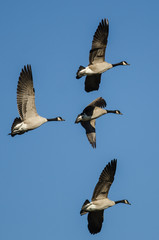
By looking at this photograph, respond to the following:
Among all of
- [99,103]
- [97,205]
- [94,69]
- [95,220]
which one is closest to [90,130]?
[99,103]

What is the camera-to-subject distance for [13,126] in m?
26.5

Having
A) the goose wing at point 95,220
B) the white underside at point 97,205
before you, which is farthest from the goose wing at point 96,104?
the goose wing at point 95,220

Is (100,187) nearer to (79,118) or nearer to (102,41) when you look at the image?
(79,118)

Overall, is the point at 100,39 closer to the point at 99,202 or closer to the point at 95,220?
the point at 99,202

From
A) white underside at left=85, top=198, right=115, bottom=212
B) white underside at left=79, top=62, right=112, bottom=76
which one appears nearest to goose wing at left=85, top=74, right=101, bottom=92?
white underside at left=79, top=62, right=112, bottom=76

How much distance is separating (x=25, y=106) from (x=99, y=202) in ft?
17.6

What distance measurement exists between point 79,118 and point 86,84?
1.76 metres

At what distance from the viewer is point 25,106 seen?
26.4 metres

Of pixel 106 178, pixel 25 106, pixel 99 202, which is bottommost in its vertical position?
pixel 99 202

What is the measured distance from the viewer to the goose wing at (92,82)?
29516mm

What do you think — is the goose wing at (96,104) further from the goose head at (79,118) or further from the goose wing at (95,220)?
the goose wing at (95,220)

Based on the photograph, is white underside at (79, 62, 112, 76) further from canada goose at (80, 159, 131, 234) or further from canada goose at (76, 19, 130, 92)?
canada goose at (80, 159, 131, 234)

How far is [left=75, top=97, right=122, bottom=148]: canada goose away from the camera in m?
29.1

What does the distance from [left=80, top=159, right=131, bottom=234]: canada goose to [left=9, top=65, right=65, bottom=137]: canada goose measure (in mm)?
3686
